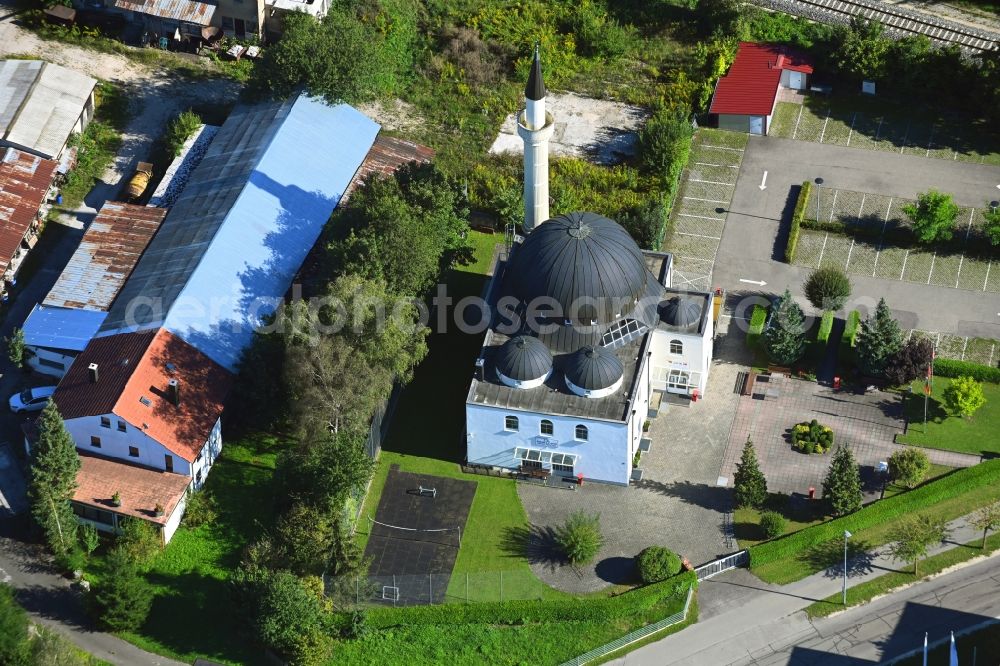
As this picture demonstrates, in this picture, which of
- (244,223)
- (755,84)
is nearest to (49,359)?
(244,223)

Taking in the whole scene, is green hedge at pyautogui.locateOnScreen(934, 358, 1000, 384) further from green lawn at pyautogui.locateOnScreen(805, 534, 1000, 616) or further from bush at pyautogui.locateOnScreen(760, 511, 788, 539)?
bush at pyautogui.locateOnScreen(760, 511, 788, 539)

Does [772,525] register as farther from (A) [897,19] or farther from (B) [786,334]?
(A) [897,19]

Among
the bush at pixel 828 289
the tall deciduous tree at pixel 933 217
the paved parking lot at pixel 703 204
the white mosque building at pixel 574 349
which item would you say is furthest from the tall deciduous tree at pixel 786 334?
the tall deciduous tree at pixel 933 217

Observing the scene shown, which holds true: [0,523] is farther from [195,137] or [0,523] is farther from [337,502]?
[195,137]

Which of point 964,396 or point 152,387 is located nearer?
point 152,387

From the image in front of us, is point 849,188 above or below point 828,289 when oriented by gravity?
above

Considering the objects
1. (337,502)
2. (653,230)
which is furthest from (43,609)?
(653,230)

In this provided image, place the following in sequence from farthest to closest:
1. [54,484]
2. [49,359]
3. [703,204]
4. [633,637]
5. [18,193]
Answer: [703,204] < [18,193] < [49,359] < [54,484] < [633,637]
